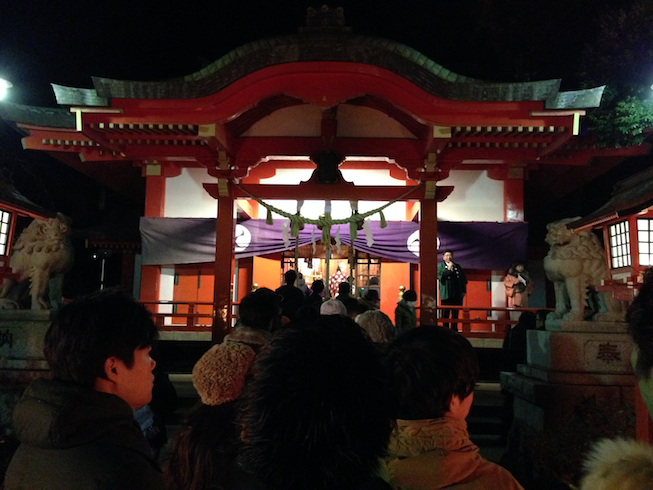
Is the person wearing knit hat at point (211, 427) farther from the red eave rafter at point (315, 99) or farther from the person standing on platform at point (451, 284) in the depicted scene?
the person standing on platform at point (451, 284)

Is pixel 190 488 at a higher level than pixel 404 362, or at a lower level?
lower

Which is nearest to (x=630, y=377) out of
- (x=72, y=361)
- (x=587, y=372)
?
(x=587, y=372)

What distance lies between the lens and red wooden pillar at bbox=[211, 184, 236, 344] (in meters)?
7.96

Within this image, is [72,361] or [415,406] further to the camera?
[415,406]

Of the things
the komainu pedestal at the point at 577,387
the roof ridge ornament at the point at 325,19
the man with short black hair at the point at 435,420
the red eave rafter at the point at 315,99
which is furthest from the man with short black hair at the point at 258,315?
the roof ridge ornament at the point at 325,19

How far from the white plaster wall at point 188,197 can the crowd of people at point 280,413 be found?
335 inches

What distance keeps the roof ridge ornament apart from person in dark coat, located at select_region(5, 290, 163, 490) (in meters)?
6.79

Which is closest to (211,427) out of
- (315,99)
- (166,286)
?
(315,99)

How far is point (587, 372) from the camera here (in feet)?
16.1

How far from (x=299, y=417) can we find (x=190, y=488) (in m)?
0.90

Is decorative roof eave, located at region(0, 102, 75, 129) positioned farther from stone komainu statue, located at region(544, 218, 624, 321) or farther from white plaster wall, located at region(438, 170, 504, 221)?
stone komainu statue, located at region(544, 218, 624, 321)

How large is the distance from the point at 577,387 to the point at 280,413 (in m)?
4.75

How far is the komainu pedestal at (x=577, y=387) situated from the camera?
466 cm

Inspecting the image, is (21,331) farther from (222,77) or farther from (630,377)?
(630,377)
